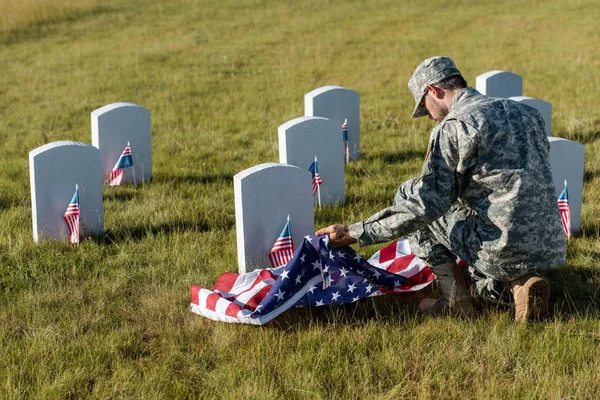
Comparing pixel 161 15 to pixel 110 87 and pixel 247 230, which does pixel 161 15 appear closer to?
pixel 110 87

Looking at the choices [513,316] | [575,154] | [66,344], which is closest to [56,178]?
[66,344]

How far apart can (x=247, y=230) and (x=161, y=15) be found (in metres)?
20.6

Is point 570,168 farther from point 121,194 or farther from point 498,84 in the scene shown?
point 121,194

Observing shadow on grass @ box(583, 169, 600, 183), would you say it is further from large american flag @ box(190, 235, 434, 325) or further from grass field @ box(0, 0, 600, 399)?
large american flag @ box(190, 235, 434, 325)

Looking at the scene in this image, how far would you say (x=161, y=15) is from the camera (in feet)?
79.4

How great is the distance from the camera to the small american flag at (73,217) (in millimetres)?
5824

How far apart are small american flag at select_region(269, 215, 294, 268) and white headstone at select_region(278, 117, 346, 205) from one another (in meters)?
1.48

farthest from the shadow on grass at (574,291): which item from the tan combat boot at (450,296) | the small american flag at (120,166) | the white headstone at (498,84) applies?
the small american flag at (120,166)

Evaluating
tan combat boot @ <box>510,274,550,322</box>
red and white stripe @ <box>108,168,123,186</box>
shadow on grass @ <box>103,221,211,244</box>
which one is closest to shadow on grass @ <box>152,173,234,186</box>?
red and white stripe @ <box>108,168,123,186</box>

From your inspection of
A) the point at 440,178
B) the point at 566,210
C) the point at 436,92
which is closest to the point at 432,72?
the point at 436,92

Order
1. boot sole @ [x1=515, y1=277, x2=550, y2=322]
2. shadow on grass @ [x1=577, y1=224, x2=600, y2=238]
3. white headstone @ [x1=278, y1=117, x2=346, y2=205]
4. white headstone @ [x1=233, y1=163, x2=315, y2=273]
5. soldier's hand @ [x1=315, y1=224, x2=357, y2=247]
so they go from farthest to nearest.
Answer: white headstone @ [x1=278, y1=117, x2=346, y2=205] < shadow on grass @ [x1=577, y1=224, x2=600, y2=238] < white headstone @ [x1=233, y1=163, x2=315, y2=273] < soldier's hand @ [x1=315, y1=224, x2=357, y2=247] < boot sole @ [x1=515, y1=277, x2=550, y2=322]

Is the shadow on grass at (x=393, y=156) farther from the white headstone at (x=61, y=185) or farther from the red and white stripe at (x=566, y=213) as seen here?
the white headstone at (x=61, y=185)

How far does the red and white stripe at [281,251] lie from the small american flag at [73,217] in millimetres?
1721

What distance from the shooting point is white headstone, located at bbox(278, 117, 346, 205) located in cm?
653
